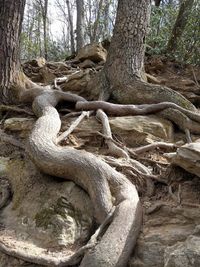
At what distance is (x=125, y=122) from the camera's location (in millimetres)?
4988

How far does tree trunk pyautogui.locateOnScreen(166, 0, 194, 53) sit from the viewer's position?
9047 millimetres

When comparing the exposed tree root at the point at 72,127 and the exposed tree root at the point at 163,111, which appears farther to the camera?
the exposed tree root at the point at 163,111

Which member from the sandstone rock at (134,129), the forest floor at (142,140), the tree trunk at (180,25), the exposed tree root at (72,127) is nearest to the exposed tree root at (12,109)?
the forest floor at (142,140)

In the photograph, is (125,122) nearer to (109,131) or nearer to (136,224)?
(109,131)

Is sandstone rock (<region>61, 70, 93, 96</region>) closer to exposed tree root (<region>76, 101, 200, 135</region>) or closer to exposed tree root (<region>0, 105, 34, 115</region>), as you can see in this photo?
exposed tree root (<region>76, 101, 200, 135</region>)

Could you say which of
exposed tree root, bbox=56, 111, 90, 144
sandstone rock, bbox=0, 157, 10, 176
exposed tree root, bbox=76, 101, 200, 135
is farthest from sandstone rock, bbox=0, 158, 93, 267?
exposed tree root, bbox=76, 101, 200, 135

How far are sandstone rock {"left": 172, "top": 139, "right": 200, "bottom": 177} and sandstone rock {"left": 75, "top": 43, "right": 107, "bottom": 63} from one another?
5.08m

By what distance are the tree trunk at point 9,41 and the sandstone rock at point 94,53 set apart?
103 inches

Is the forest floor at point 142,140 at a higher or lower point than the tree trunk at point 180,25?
lower

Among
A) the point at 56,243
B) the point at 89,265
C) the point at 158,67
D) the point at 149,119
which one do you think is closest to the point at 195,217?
the point at 89,265

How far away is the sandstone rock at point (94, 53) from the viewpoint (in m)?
8.16

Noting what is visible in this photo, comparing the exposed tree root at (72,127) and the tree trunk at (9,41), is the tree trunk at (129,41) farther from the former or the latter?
the tree trunk at (9,41)

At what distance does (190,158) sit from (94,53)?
17.6ft

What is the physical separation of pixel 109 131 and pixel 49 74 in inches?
138
